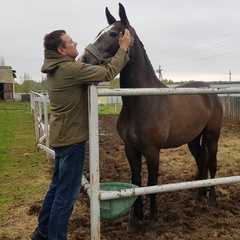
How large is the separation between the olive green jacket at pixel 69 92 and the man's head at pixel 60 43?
41 millimetres

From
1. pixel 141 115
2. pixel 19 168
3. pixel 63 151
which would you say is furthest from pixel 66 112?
pixel 19 168

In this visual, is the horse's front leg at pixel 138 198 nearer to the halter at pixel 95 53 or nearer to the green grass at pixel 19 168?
the halter at pixel 95 53

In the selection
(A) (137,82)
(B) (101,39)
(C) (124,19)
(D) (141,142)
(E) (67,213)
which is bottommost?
(E) (67,213)

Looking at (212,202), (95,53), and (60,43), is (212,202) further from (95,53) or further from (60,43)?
(60,43)

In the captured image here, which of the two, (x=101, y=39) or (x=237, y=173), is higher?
(x=101, y=39)

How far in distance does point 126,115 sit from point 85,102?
0.95m

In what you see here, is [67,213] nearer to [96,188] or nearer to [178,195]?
[96,188]

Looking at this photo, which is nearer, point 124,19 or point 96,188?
point 96,188

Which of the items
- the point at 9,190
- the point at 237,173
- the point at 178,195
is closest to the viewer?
the point at 178,195

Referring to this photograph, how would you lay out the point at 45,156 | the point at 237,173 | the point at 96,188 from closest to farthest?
1. the point at 96,188
2. the point at 237,173
3. the point at 45,156

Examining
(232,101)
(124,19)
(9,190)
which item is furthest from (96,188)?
(232,101)

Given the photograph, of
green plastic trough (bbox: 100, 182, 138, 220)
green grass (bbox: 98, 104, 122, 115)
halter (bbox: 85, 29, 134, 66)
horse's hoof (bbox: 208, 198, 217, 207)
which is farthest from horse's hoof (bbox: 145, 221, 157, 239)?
green grass (bbox: 98, 104, 122, 115)

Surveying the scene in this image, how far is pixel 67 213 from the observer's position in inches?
107

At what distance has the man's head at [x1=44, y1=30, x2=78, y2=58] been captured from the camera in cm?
261
